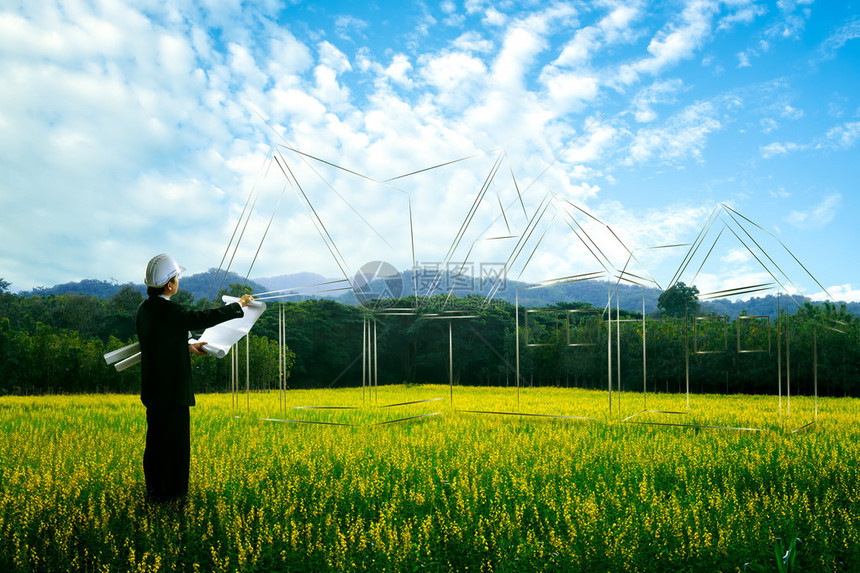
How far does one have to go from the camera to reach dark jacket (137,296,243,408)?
5.37 m

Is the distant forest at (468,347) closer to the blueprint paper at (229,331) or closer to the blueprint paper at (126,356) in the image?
the blueprint paper at (229,331)

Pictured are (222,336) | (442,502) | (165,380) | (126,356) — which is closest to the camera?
(165,380)

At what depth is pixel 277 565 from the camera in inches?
165

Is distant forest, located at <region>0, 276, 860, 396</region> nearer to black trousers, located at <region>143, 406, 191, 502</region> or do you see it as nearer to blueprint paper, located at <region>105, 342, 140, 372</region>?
blueprint paper, located at <region>105, 342, 140, 372</region>

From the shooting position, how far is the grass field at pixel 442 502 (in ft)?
14.1

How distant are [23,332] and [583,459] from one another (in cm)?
2304

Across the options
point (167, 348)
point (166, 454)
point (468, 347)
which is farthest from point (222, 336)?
point (468, 347)

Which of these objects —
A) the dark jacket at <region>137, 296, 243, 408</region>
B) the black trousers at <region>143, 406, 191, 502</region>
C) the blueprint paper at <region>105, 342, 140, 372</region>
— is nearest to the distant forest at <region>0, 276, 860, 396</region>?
the blueprint paper at <region>105, 342, 140, 372</region>

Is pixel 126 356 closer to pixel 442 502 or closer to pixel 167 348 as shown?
pixel 167 348

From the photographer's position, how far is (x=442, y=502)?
5699 millimetres

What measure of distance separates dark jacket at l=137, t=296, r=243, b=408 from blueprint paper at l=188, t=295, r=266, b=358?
0.39m

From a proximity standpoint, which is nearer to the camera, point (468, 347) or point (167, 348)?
point (167, 348)

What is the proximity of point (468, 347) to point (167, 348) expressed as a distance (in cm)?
2552

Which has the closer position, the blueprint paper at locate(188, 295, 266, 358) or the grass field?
the grass field
